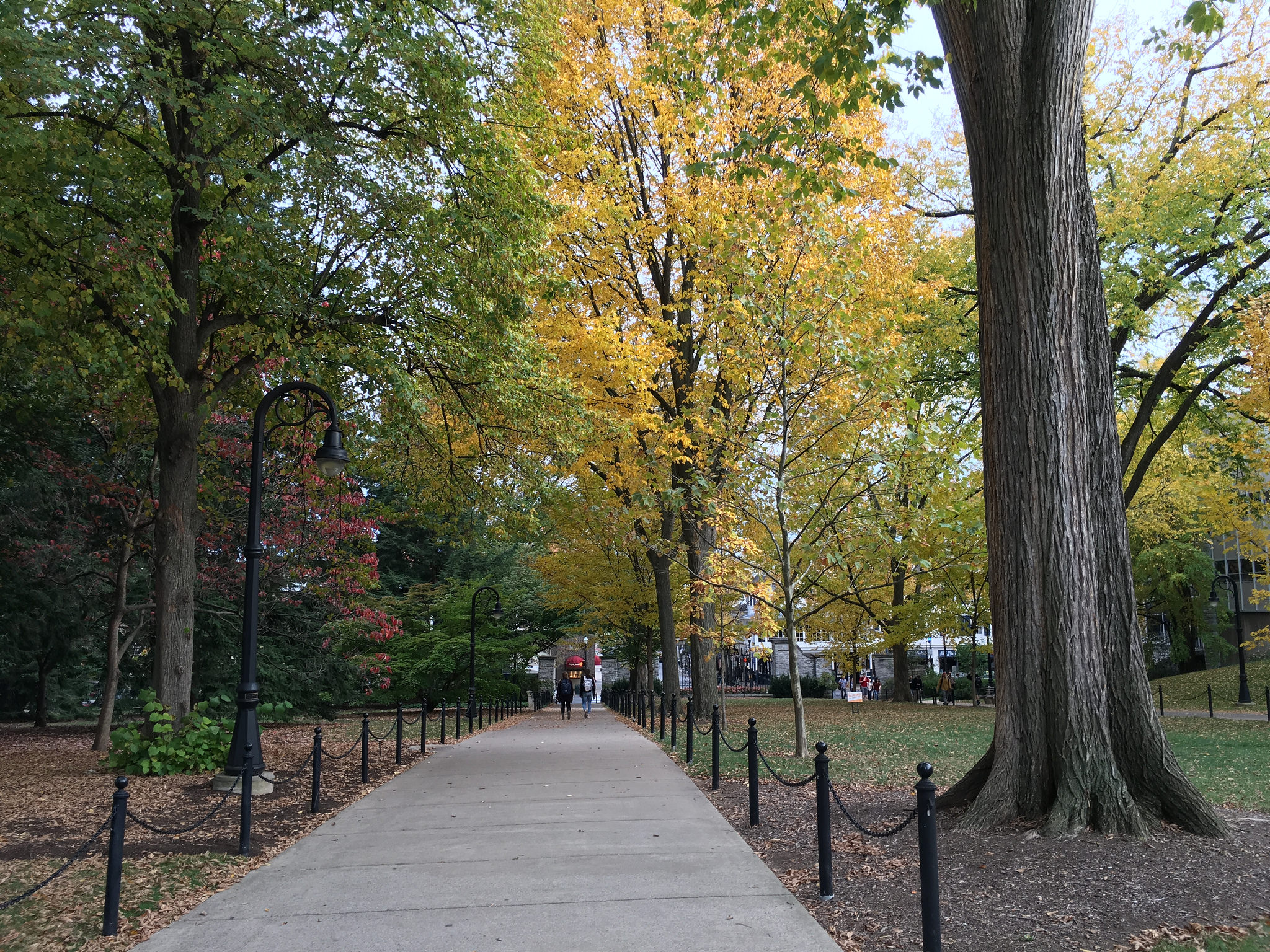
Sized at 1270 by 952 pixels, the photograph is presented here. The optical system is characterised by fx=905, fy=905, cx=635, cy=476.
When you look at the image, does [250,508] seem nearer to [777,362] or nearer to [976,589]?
[777,362]

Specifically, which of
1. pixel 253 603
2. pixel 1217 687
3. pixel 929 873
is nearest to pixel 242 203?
pixel 253 603

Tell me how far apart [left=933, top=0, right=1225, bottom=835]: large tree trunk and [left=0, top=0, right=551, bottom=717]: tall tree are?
23.5 feet

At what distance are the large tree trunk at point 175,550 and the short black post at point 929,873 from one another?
11.3m

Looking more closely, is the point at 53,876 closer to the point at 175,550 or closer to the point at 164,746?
the point at 164,746

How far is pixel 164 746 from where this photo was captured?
12.3 meters

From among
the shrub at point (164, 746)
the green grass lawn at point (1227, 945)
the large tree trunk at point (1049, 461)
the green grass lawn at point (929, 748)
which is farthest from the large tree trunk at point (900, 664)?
the green grass lawn at point (1227, 945)

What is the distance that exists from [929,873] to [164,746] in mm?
11140

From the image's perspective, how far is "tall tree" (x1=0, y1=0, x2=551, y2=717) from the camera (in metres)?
10.7

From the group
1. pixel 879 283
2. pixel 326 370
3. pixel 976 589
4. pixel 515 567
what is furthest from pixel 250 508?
pixel 515 567

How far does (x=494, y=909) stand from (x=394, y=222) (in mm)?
10100

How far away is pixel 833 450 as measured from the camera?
53.7ft

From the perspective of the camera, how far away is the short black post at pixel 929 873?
4.71 metres

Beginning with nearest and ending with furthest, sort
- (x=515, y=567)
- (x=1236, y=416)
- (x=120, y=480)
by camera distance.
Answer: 1. (x=120, y=480)
2. (x=1236, y=416)
3. (x=515, y=567)

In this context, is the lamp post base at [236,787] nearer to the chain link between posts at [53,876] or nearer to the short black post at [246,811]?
the short black post at [246,811]
